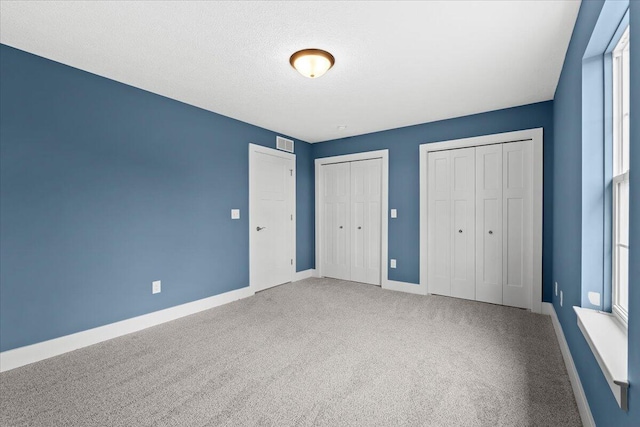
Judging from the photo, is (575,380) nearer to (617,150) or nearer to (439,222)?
(617,150)

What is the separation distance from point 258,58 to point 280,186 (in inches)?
97.9

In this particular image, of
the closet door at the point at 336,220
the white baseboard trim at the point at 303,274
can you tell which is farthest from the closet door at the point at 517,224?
the white baseboard trim at the point at 303,274

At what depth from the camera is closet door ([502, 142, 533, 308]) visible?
3.58m

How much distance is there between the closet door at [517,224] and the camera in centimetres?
358

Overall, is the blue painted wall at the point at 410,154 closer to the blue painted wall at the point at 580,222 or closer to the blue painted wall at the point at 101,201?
the blue painted wall at the point at 580,222

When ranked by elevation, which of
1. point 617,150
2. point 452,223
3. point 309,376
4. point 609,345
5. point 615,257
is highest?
point 617,150

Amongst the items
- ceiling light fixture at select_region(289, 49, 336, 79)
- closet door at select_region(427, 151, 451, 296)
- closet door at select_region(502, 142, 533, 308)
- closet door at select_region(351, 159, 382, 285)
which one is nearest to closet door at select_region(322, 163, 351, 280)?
closet door at select_region(351, 159, 382, 285)

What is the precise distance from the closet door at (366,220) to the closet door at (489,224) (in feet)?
4.57

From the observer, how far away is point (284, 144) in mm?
4863

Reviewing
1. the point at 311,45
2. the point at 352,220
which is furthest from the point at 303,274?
the point at 311,45

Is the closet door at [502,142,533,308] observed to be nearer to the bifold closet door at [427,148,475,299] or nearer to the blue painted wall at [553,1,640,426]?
the bifold closet door at [427,148,475,299]

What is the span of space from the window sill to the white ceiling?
1828 millimetres

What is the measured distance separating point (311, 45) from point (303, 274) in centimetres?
378

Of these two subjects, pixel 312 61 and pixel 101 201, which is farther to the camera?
pixel 101 201
